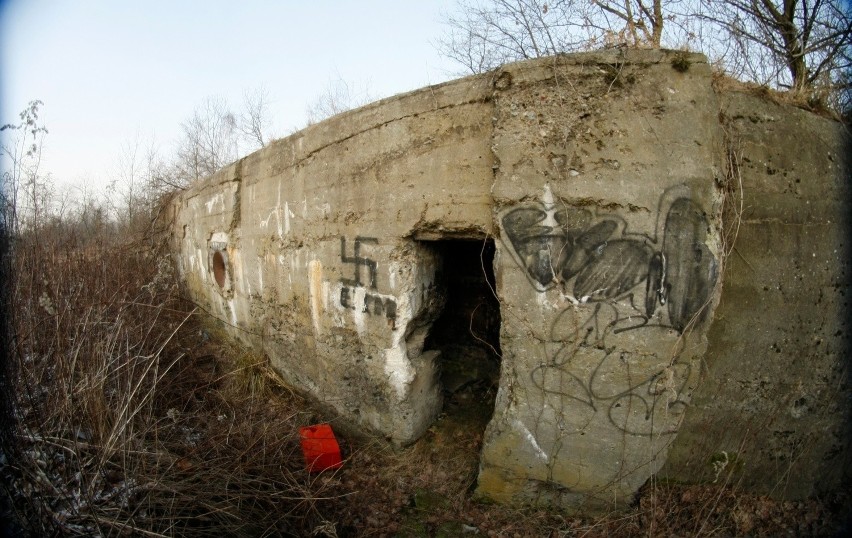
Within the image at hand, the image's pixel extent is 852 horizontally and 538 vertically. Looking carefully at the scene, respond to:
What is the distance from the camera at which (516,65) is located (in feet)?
7.82

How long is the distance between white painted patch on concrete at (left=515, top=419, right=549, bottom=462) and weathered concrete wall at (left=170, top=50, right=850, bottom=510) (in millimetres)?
18

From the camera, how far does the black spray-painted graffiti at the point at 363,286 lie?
3.00 metres

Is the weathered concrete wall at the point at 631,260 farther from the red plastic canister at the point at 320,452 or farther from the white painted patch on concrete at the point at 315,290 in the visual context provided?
the red plastic canister at the point at 320,452

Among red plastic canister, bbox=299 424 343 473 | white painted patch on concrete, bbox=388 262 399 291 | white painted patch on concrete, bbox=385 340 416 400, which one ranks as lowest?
red plastic canister, bbox=299 424 343 473

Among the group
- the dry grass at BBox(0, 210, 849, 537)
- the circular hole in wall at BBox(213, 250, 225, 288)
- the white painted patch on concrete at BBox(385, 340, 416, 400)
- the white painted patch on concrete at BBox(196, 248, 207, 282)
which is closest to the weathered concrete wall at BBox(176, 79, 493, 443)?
the white painted patch on concrete at BBox(385, 340, 416, 400)

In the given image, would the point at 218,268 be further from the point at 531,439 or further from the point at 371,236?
the point at 531,439

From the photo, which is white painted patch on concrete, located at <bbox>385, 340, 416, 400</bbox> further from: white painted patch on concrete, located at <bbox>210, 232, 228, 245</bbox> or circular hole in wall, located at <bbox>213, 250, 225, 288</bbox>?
circular hole in wall, located at <bbox>213, 250, 225, 288</bbox>

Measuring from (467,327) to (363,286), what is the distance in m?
1.43

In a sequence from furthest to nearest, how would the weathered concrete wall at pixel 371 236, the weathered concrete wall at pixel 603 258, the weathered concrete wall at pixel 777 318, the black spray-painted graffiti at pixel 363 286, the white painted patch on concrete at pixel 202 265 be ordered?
1. the white painted patch on concrete at pixel 202 265
2. the black spray-painted graffiti at pixel 363 286
3. the weathered concrete wall at pixel 371 236
4. the weathered concrete wall at pixel 777 318
5. the weathered concrete wall at pixel 603 258

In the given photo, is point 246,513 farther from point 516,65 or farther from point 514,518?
point 516,65

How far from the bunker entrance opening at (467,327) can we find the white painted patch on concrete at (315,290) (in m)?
1.05

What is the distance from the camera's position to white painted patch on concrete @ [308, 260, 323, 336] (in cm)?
353

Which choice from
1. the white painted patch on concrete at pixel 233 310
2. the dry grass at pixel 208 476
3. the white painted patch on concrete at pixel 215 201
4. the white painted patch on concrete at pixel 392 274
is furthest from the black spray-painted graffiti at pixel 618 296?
the white painted patch on concrete at pixel 215 201

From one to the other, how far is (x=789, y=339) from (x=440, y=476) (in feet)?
7.54
